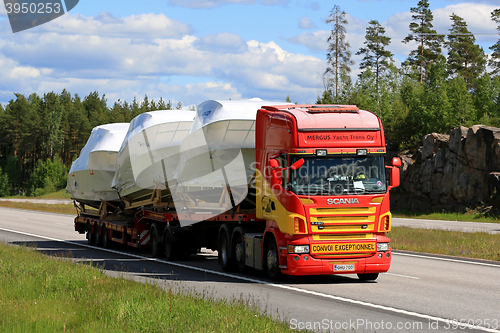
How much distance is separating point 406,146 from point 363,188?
124ft

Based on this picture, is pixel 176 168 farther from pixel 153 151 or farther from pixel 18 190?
pixel 18 190

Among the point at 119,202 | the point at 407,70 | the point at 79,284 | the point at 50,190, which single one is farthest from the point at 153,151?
the point at 50,190

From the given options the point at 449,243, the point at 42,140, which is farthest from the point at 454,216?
the point at 42,140

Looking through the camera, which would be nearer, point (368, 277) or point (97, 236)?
point (368, 277)

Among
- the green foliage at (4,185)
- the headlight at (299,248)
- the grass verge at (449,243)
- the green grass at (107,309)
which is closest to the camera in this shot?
the green grass at (107,309)

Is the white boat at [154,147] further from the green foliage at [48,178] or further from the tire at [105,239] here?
the green foliage at [48,178]

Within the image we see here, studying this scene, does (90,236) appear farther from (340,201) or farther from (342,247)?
(340,201)

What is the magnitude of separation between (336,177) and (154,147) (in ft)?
23.3

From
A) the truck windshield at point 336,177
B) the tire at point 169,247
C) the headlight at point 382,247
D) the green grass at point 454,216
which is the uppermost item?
the truck windshield at point 336,177

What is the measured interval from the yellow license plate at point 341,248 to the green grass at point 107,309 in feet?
10.4

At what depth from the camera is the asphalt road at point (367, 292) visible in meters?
8.54

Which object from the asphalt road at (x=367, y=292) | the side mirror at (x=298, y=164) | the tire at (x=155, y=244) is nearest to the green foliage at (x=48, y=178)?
the tire at (x=155, y=244)

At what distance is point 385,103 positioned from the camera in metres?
66.0

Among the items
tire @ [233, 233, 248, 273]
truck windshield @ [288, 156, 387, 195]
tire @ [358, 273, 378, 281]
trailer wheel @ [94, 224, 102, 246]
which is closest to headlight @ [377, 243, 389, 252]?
tire @ [358, 273, 378, 281]
